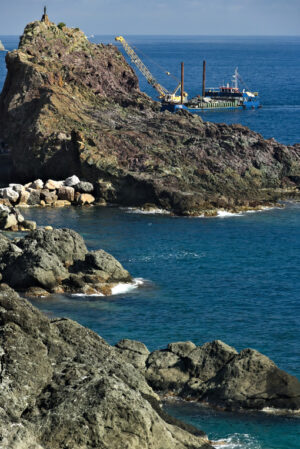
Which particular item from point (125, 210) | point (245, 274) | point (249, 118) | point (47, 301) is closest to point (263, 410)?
point (47, 301)

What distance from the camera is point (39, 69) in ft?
367

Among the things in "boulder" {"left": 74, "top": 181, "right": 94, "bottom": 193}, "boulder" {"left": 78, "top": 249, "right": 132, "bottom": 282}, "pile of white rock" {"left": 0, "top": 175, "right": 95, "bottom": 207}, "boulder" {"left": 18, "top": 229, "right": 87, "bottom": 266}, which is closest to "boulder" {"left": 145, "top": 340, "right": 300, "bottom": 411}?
"boulder" {"left": 78, "top": 249, "right": 132, "bottom": 282}

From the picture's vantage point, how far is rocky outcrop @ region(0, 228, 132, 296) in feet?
215

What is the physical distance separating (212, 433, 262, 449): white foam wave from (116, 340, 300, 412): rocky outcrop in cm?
323

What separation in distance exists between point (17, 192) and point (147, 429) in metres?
70.5

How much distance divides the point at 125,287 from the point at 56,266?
5.76 meters

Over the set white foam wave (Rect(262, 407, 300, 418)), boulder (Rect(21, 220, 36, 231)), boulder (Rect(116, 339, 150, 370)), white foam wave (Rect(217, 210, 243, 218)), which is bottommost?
white foam wave (Rect(217, 210, 243, 218))

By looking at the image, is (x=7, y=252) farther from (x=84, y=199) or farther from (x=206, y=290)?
(x=84, y=199)

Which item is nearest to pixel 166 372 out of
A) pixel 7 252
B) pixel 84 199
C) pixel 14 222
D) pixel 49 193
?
pixel 7 252

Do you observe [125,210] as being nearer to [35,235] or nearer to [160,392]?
[35,235]

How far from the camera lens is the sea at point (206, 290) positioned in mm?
42375

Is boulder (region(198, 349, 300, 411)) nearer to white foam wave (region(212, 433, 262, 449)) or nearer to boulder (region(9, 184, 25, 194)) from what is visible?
white foam wave (region(212, 433, 262, 449))

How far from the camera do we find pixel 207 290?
223 feet

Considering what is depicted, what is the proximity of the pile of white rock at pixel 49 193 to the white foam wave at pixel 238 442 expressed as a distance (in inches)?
2421
